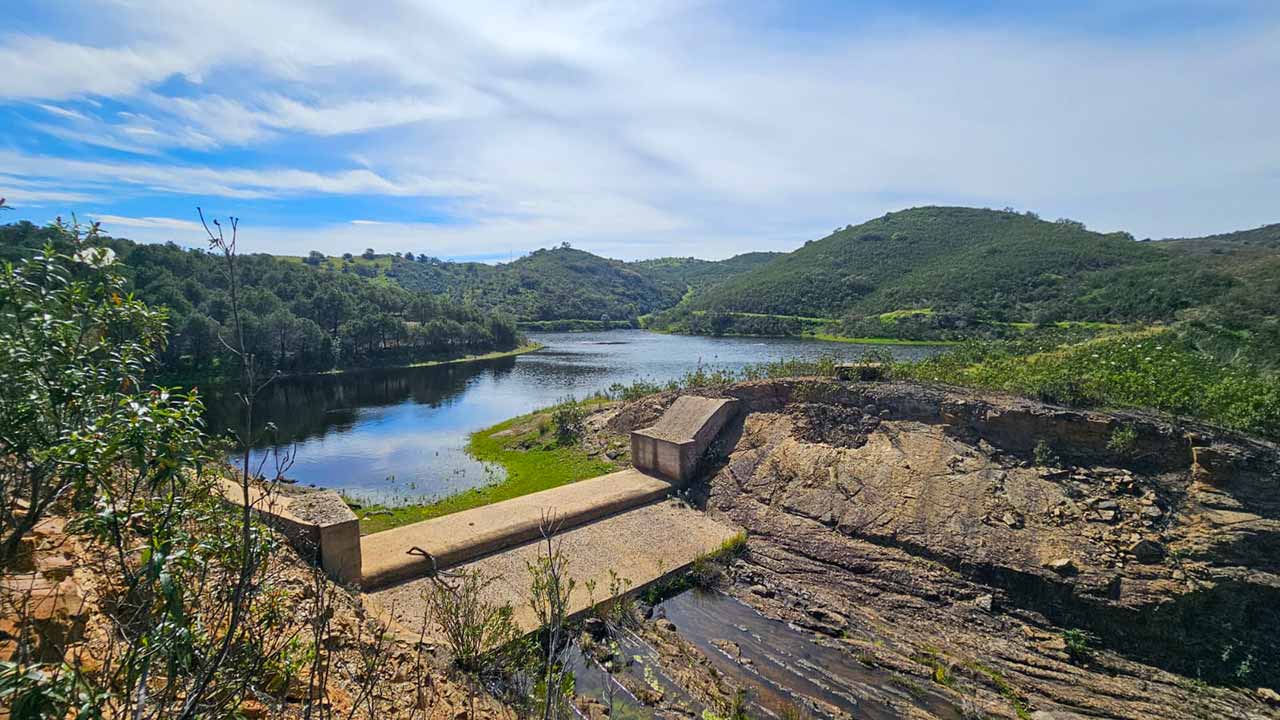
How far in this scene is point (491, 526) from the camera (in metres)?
14.2

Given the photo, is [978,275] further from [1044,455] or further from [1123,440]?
[1123,440]

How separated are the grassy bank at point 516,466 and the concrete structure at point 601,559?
4378 millimetres

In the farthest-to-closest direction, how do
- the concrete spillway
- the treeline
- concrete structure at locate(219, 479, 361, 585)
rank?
the treeline, the concrete spillway, concrete structure at locate(219, 479, 361, 585)

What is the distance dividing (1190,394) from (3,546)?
62.5 ft

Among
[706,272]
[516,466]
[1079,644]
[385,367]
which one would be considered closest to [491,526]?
[516,466]

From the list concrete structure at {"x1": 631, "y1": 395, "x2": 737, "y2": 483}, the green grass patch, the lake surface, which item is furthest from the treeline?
the green grass patch

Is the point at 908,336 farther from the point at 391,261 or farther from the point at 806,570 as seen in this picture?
the point at 391,261

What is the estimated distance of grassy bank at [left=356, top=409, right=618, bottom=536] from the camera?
17141 mm

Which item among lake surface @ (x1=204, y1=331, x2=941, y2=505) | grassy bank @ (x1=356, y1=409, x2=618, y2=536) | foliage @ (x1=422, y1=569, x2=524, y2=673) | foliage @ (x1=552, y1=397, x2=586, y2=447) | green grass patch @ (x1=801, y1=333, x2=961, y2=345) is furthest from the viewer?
green grass patch @ (x1=801, y1=333, x2=961, y2=345)

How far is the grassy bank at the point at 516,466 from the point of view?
17141 mm

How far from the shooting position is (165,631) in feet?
9.16

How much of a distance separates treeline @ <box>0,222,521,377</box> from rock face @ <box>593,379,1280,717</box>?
114ft

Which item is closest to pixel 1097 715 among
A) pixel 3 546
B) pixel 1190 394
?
pixel 1190 394

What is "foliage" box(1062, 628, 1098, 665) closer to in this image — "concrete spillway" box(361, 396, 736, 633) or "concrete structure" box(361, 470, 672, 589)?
"concrete spillway" box(361, 396, 736, 633)
